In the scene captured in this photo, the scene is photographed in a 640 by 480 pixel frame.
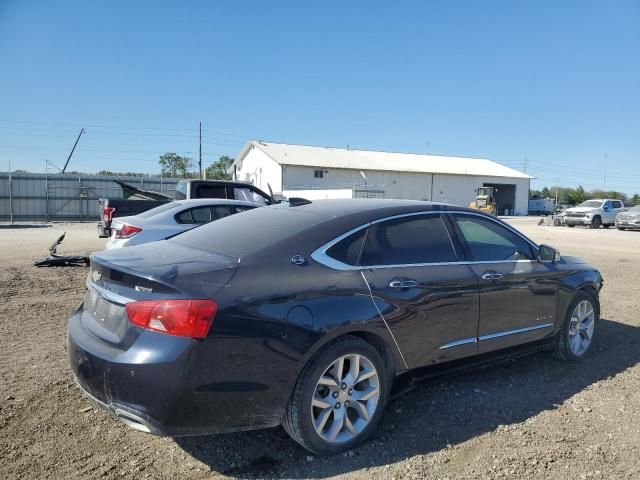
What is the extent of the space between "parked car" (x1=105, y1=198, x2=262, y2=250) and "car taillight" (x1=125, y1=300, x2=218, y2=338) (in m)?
5.51

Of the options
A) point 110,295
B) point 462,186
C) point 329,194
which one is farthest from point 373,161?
point 110,295

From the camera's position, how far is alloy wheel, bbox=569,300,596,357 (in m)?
5.08

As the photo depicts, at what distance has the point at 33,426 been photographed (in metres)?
3.50

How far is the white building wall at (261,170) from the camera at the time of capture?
4641cm

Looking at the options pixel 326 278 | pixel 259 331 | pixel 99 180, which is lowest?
pixel 259 331

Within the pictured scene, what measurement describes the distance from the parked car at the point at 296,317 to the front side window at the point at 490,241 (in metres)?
0.02

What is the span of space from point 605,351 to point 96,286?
5.04 meters

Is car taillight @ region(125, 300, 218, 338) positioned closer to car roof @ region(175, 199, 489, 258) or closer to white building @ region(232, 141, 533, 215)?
car roof @ region(175, 199, 489, 258)

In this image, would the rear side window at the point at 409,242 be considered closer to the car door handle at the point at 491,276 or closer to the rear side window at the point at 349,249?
the rear side window at the point at 349,249

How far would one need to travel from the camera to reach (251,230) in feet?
12.1

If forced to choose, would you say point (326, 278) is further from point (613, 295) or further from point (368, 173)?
point (368, 173)

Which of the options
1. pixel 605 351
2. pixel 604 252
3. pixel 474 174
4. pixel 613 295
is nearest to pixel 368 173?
pixel 474 174

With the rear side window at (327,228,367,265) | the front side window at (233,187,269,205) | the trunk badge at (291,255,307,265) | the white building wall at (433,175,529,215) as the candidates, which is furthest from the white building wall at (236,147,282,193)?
the trunk badge at (291,255,307,265)

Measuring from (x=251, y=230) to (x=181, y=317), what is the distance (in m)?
1.07
